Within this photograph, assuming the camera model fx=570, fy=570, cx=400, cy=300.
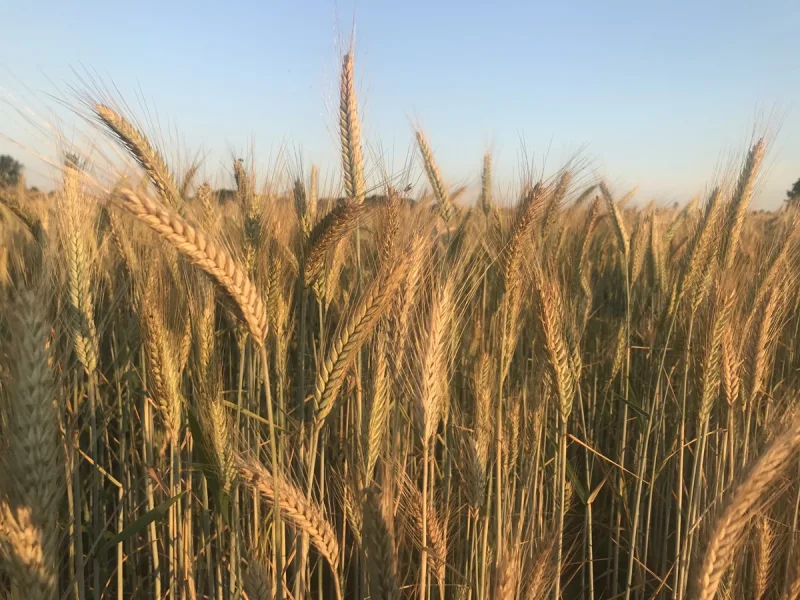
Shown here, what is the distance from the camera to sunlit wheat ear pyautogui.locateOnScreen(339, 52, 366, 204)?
2.12 meters

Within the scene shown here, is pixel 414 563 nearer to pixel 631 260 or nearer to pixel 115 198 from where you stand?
pixel 115 198

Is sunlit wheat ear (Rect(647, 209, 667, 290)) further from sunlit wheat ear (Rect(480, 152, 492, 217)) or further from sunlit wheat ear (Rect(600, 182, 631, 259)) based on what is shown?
sunlit wheat ear (Rect(480, 152, 492, 217))

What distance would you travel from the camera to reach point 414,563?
2037 mm

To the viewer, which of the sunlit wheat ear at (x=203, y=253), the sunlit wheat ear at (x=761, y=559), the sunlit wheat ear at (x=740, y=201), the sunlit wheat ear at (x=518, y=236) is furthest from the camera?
the sunlit wheat ear at (x=740, y=201)

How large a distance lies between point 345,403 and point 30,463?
A: 129 cm

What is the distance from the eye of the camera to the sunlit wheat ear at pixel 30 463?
120cm

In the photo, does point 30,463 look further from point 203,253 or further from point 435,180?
point 435,180

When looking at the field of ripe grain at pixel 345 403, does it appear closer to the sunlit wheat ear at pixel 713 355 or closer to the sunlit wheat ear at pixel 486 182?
the sunlit wheat ear at pixel 713 355

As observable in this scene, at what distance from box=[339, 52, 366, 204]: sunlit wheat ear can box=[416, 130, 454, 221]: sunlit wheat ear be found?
72 cm

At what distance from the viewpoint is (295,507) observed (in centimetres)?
140

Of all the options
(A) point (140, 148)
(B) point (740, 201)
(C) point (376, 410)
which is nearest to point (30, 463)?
(C) point (376, 410)

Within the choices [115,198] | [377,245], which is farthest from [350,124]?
[115,198]

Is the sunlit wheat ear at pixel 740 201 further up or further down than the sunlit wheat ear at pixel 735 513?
further up

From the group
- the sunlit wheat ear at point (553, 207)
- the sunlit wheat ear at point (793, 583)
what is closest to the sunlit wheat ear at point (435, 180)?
the sunlit wheat ear at point (553, 207)
